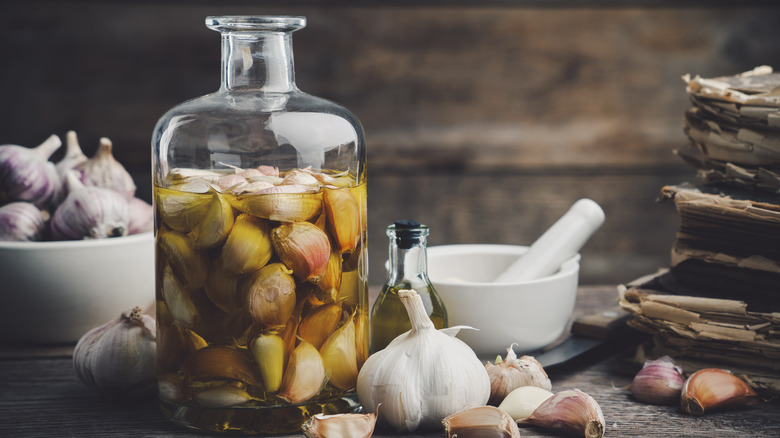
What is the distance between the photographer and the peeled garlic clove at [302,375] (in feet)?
2.06

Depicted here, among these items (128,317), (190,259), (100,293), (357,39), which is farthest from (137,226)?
(357,39)

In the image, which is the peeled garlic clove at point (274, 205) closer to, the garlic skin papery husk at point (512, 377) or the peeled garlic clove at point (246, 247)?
the peeled garlic clove at point (246, 247)

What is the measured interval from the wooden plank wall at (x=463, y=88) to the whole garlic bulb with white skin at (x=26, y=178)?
0.62 meters

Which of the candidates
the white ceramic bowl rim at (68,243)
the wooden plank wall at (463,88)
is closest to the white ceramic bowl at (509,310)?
the white ceramic bowl rim at (68,243)

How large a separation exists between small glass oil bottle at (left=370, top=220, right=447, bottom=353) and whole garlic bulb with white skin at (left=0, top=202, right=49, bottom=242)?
1.36 ft

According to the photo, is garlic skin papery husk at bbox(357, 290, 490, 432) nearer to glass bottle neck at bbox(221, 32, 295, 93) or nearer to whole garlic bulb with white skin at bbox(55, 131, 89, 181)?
glass bottle neck at bbox(221, 32, 295, 93)

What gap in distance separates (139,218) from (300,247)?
15.1 inches

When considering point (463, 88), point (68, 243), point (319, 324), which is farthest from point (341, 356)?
point (463, 88)

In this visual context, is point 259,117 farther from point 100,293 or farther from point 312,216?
point 100,293

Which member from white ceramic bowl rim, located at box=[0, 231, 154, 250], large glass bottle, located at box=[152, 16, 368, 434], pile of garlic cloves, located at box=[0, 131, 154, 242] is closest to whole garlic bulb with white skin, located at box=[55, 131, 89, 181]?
pile of garlic cloves, located at box=[0, 131, 154, 242]

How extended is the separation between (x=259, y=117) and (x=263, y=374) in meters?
0.21

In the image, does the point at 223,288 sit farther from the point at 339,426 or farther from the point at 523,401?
the point at 523,401

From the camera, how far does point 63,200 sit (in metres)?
0.94

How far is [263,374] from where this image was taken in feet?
2.05
